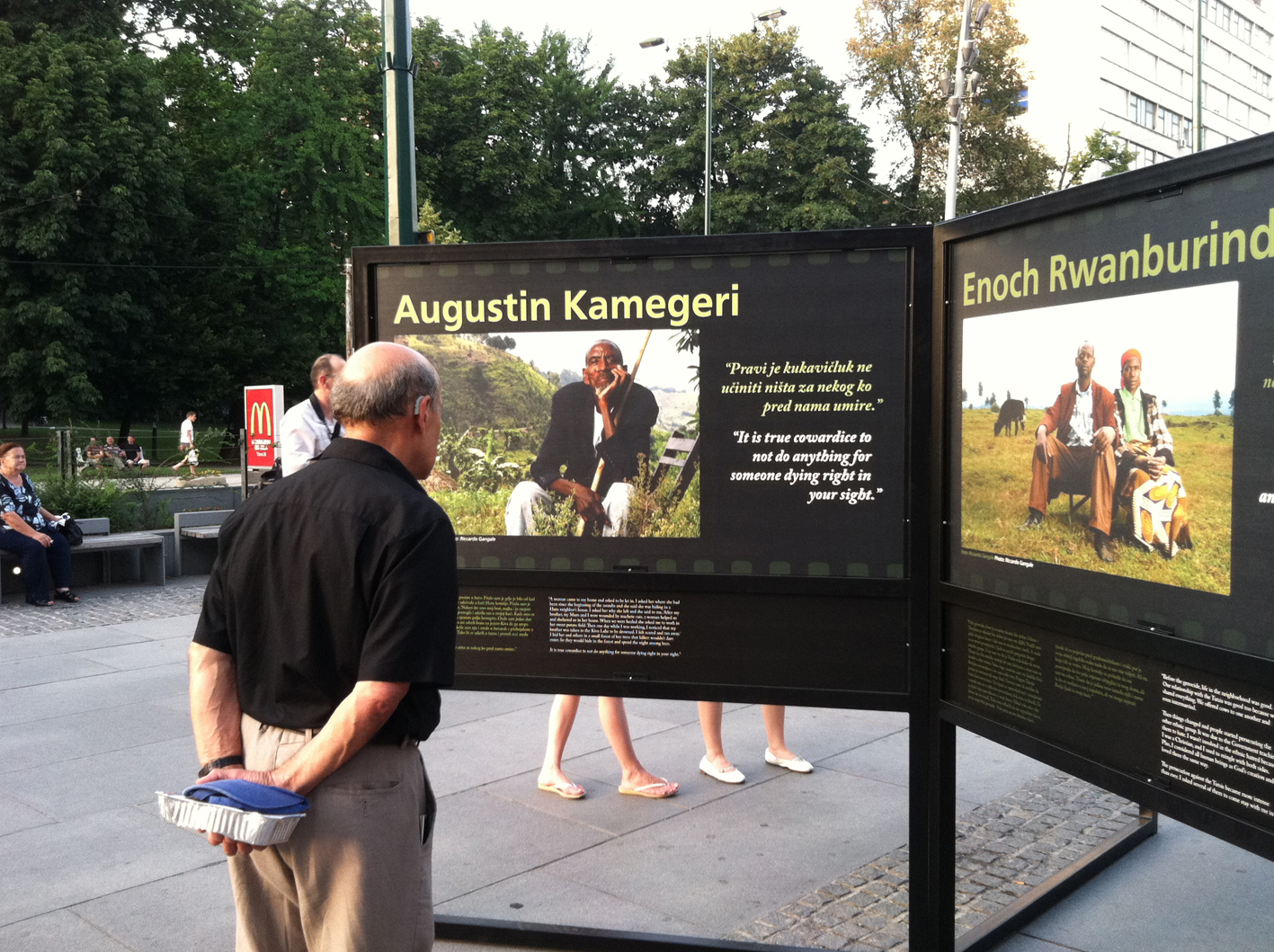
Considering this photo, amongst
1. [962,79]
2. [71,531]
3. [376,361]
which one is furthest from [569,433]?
[962,79]

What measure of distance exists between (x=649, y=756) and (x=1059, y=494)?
3.62 m

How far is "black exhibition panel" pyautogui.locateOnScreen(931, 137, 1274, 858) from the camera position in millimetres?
2447

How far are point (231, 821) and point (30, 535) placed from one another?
992cm

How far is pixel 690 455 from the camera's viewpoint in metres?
3.61

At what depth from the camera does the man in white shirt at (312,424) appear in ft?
23.2

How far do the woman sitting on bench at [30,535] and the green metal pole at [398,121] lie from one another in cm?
498

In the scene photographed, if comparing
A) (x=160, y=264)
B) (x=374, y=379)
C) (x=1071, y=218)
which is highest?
(x=160, y=264)

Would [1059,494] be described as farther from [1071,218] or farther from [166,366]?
[166,366]

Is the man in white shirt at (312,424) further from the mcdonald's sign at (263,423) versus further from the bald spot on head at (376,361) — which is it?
the mcdonald's sign at (263,423)

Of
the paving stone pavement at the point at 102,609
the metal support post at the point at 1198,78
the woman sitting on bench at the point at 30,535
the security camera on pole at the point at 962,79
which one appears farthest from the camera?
the metal support post at the point at 1198,78

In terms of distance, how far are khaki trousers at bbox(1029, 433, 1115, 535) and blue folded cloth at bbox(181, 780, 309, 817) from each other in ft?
6.39

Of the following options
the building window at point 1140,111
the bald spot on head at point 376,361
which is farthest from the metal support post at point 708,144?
the building window at point 1140,111

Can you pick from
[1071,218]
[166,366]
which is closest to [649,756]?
[1071,218]

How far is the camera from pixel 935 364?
3348 mm
